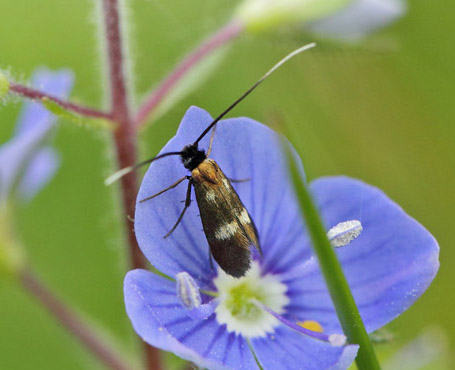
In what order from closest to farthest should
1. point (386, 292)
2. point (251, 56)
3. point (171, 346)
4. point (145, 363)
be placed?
point (171, 346) < point (386, 292) < point (145, 363) < point (251, 56)

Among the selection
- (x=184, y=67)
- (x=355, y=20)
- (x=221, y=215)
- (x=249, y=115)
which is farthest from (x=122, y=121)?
(x=249, y=115)

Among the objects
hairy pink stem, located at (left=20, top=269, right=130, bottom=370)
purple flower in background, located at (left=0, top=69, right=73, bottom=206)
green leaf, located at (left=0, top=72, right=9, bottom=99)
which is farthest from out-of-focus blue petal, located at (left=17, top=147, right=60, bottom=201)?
green leaf, located at (left=0, top=72, right=9, bottom=99)

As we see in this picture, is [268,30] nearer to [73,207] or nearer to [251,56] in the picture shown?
[251,56]

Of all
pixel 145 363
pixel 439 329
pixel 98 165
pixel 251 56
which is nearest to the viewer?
pixel 145 363

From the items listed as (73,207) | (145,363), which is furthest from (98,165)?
(145,363)

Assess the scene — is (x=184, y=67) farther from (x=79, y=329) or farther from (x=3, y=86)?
(x=79, y=329)

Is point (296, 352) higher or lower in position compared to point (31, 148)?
lower

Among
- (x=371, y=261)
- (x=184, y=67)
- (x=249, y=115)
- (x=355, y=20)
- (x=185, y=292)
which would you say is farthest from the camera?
(x=249, y=115)
